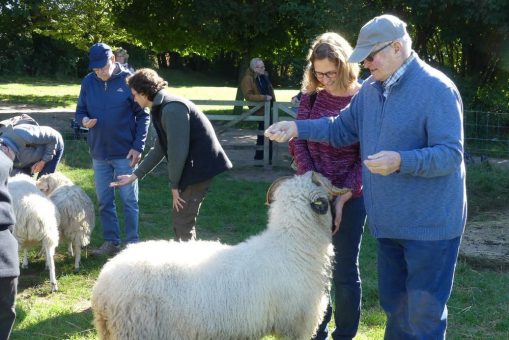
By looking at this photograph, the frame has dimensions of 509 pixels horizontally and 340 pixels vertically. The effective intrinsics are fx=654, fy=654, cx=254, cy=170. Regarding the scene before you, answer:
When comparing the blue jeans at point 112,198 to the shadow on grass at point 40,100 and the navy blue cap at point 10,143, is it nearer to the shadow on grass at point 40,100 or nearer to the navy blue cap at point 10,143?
the navy blue cap at point 10,143

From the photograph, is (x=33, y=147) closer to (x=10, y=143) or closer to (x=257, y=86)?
(x=10, y=143)

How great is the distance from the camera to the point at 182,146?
490 centimetres

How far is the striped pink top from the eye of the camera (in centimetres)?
407

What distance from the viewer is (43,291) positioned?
593 centimetres

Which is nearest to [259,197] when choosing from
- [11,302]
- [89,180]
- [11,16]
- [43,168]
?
[89,180]

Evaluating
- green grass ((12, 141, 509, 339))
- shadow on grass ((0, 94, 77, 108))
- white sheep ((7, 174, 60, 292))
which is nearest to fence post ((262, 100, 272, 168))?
green grass ((12, 141, 509, 339))

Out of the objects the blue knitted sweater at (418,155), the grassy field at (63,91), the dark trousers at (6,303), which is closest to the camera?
the blue knitted sweater at (418,155)

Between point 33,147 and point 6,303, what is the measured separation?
376cm

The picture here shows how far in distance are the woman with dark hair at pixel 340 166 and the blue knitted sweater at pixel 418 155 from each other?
509mm

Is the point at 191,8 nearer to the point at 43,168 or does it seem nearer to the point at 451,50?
the point at 451,50

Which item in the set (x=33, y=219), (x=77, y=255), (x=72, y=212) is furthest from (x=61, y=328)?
(x=72, y=212)

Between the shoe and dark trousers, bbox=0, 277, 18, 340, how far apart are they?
11.6ft

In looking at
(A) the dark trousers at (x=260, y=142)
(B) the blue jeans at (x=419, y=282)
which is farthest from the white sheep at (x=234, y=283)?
(A) the dark trousers at (x=260, y=142)

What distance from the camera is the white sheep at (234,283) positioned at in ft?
12.1
